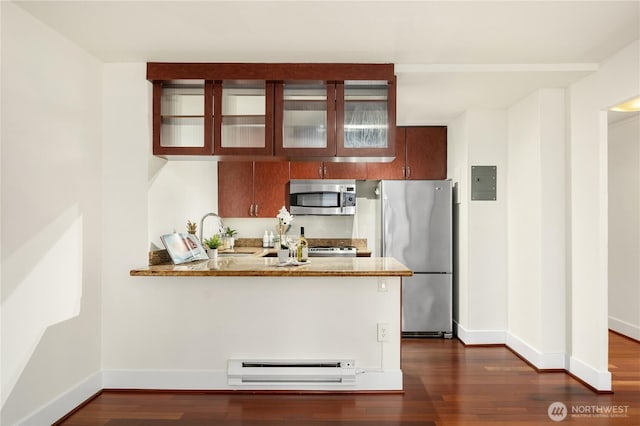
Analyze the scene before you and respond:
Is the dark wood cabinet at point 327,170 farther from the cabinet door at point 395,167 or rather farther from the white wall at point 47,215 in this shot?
the white wall at point 47,215

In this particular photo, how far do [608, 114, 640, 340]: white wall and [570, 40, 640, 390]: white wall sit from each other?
1769 millimetres

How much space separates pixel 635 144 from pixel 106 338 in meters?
5.54

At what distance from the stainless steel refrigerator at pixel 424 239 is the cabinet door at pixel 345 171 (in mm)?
503

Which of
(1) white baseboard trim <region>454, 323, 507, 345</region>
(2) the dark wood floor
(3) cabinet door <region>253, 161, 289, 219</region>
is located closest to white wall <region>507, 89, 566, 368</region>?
(2) the dark wood floor

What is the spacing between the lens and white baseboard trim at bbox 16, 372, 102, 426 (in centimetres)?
245

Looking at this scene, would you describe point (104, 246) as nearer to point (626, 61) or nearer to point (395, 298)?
point (395, 298)

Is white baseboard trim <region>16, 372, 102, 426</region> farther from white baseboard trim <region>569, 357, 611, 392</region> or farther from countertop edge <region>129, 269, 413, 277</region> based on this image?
white baseboard trim <region>569, 357, 611, 392</region>

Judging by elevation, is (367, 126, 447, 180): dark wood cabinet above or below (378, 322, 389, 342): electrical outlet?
above

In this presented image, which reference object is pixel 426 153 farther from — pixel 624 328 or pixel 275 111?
pixel 624 328

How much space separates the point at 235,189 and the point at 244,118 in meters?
1.98

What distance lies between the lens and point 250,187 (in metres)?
5.13

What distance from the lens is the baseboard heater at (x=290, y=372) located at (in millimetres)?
3023

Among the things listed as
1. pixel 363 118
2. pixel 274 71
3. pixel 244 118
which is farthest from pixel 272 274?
pixel 274 71

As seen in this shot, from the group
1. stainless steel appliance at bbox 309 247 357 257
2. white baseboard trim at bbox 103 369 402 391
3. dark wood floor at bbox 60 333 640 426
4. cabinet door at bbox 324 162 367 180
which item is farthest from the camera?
cabinet door at bbox 324 162 367 180
